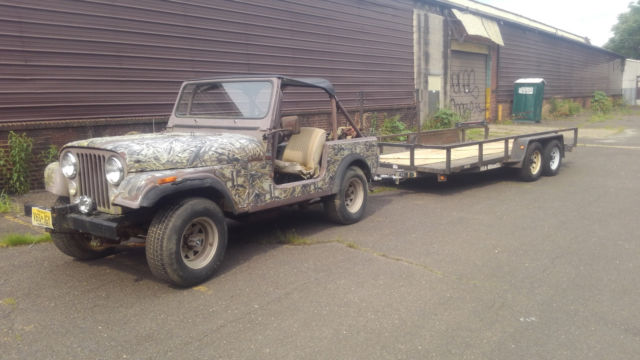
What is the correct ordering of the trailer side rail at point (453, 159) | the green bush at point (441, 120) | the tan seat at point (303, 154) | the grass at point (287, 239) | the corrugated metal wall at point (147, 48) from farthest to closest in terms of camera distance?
the green bush at point (441, 120)
the corrugated metal wall at point (147, 48)
the trailer side rail at point (453, 159)
the tan seat at point (303, 154)
the grass at point (287, 239)

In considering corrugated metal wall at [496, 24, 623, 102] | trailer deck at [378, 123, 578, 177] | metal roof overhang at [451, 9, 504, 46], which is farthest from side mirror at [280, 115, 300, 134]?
corrugated metal wall at [496, 24, 623, 102]

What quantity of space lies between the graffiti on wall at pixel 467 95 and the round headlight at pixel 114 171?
18475 mm

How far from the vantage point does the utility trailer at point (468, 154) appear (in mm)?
8172

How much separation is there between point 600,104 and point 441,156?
29613mm

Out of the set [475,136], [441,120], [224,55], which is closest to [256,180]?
[224,55]

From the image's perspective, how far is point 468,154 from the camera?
9.38m

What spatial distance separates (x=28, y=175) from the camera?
27.1 ft

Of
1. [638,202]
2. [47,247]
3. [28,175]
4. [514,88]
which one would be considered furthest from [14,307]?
[514,88]

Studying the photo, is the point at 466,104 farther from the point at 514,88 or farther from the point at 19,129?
the point at 19,129

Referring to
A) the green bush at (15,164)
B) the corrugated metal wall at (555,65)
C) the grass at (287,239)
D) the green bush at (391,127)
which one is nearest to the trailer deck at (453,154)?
the grass at (287,239)

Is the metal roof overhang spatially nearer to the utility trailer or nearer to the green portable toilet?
the green portable toilet

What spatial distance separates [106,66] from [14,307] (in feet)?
20.4

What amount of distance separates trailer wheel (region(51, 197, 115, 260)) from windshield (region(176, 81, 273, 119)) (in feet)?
6.07

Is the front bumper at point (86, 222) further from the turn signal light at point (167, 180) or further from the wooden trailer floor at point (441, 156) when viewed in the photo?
the wooden trailer floor at point (441, 156)
